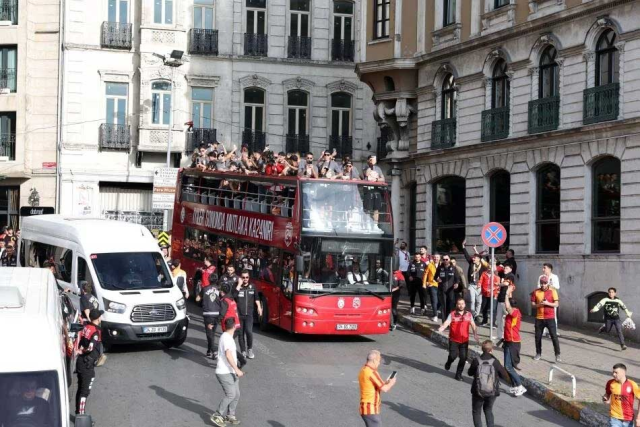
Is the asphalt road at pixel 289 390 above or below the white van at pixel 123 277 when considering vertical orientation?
below

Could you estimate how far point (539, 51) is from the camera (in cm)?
2922

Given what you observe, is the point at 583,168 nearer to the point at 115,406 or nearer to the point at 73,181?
the point at 115,406

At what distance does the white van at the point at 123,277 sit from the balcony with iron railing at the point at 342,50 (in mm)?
23246

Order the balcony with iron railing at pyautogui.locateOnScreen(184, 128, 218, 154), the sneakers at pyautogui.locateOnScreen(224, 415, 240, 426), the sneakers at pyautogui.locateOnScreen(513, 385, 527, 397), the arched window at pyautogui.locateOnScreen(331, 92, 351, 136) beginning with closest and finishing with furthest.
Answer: the sneakers at pyautogui.locateOnScreen(224, 415, 240, 426), the sneakers at pyautogui.locateOnScreen(513, 385, 527, 397), the balcony with iron railing at pyautogui.locateOnScreen(184, 128, 218, 154), the arched window at pyautogui.locateOnScreen(331, 92, 351, 136)

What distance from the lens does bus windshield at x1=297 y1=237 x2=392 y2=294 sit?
23.0 m

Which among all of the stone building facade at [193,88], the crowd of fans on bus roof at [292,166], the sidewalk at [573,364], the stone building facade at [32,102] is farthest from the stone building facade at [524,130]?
the stone building facade at [32,102]

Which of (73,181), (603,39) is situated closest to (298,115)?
(73,181)

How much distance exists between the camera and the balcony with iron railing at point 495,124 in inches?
1214

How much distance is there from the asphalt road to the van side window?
1689 mm

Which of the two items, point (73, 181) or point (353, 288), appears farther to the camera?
point (73, 181)

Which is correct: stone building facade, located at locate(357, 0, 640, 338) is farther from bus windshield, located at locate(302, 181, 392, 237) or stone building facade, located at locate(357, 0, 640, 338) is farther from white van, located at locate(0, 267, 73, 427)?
white van, located at locate(0, 267, 73, 427)

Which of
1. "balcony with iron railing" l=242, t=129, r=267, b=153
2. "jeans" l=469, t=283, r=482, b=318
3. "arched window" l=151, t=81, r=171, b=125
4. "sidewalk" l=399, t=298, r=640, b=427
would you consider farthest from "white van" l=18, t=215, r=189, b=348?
"balcony with iron railing" l=242, t=129, r=267, b=153

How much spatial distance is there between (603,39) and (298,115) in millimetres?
19995

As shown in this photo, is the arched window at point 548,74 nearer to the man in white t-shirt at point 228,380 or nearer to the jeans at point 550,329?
the jeans at point 550,329
